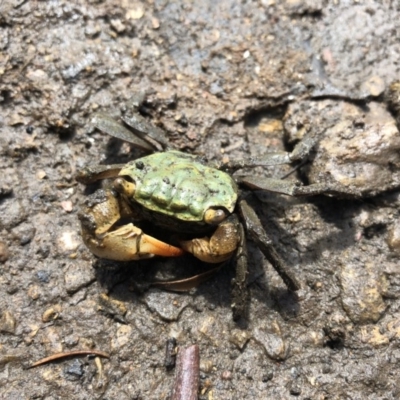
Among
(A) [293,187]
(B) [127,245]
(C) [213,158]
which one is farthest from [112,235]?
(A) [293,187]

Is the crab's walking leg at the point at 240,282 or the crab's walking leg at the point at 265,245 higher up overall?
the crab's walking leg at the point at 265,245

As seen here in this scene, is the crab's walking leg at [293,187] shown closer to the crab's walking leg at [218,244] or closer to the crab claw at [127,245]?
the crab's walking leg at [218,244]

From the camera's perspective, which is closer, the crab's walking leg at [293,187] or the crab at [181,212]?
the crab at [181,212]

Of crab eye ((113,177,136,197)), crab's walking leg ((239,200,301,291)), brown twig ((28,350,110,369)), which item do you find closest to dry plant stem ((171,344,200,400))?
brown twig ((28,350,110,369))

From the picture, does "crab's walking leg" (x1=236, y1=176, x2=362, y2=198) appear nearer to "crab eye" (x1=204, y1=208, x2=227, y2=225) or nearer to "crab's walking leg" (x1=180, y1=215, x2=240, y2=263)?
"crab's walking leg" (x1=180, y1=215, x2=240, y2=263)

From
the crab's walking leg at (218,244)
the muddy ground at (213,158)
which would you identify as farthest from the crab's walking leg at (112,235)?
the muddy ground at (213,158)

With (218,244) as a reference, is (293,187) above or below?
above

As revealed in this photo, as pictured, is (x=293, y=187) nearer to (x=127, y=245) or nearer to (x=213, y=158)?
(x=213, y=158)
